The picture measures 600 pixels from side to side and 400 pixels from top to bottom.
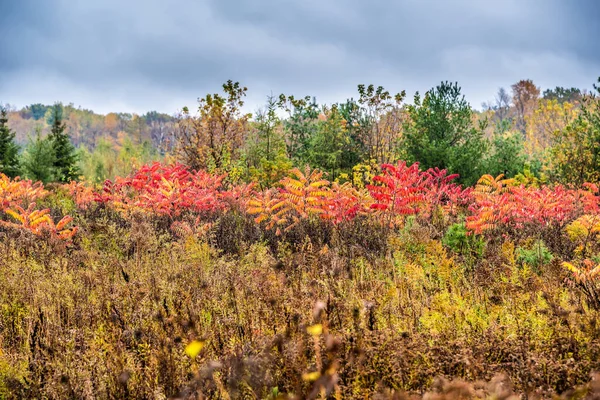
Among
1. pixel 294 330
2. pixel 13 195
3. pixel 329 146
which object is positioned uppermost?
pixel 329 146

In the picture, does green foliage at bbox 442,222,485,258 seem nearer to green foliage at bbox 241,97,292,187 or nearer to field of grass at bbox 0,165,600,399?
field of grass at bbox 0,165,600,399

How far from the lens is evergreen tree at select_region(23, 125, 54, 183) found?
83.0 feet

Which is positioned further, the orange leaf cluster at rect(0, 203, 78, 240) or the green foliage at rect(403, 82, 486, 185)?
the green foliage at rect(403, 82, 486, 185)

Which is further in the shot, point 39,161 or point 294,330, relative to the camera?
point 39,161

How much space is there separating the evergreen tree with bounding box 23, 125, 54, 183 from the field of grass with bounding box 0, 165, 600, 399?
21121 mm

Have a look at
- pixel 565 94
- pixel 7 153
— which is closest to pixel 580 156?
pixel 7 153

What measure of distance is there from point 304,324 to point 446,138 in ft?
39.0

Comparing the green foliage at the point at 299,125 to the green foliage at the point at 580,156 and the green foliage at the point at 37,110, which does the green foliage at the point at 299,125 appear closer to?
the green foliage at the point at 580,156

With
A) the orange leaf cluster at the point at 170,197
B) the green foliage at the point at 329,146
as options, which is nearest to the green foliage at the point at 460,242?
the orange leaf cluster at the point at 170,197

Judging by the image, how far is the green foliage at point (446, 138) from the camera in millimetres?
13391

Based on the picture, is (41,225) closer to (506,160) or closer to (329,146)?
(329,146)

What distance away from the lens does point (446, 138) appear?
13.8 meters

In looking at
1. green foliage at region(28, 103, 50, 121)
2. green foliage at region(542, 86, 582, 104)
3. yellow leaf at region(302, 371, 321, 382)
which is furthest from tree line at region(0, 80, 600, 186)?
green foliage at region(28, 103, 50, 121)

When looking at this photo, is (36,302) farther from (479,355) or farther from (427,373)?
(479,355)
